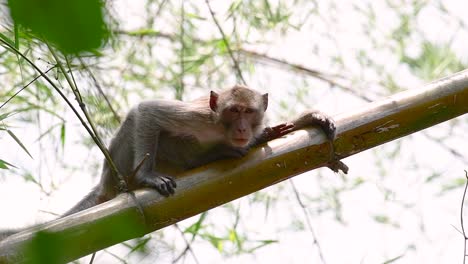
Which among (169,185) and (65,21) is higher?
(65,21)

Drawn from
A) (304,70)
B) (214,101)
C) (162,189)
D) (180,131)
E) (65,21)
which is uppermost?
(65,21)

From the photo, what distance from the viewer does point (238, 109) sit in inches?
173

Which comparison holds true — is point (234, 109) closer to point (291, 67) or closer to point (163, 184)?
point (163, 184)

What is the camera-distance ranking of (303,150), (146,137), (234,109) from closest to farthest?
(303,150) → (146,137) → (234,109)

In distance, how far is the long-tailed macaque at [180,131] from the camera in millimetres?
4262

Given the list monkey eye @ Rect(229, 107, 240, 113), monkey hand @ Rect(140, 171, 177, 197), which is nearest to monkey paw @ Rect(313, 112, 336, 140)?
monkey eye @ Rect(229, 107, 240, 113)

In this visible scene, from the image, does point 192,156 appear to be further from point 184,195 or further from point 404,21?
point 404,21

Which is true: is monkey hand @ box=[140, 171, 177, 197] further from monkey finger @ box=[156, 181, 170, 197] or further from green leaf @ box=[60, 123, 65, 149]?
green leaf @ box=[60, 123, 65, 149]

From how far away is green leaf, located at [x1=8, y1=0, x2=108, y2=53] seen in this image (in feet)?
1.53

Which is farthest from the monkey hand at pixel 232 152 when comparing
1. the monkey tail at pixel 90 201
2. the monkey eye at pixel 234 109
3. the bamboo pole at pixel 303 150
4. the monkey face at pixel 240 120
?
the monkey tail at pixel 90 201

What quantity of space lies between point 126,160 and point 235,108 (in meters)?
0.89

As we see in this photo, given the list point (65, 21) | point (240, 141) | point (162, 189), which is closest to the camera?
point (65, 21)

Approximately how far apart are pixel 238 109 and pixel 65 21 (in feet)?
12.9

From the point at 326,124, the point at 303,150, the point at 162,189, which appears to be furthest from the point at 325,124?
the point at 162,189
